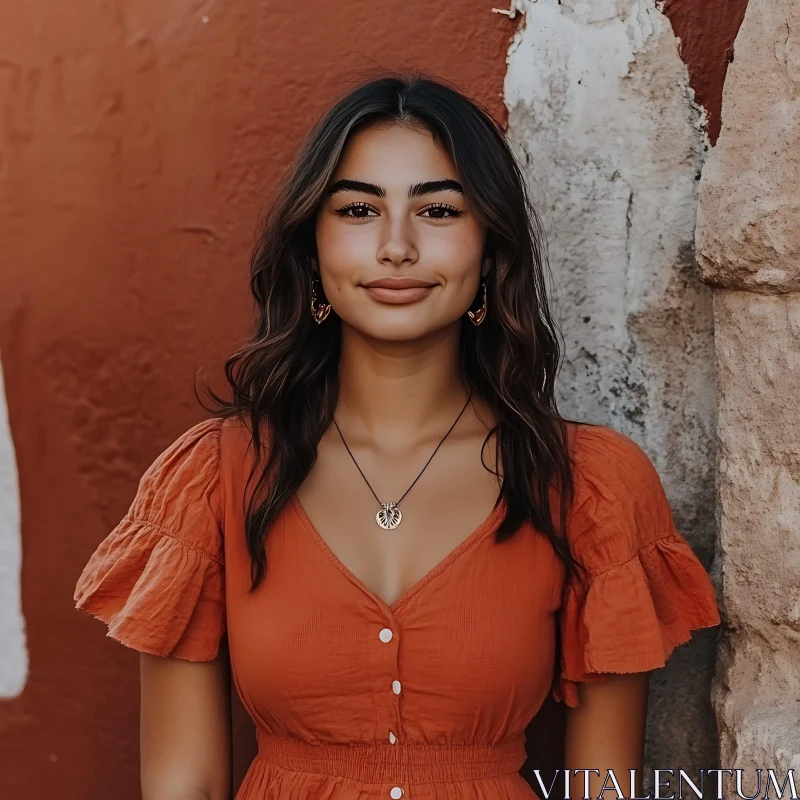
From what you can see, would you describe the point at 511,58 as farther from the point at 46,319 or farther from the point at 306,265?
the point at 46,319

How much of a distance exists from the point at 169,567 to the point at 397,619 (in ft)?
1.23

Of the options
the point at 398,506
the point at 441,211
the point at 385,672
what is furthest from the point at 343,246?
the point at 385,672

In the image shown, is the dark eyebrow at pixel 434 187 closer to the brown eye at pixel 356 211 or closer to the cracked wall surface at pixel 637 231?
the brown eye at pixel 356 211

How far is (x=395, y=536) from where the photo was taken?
1801 millimetres

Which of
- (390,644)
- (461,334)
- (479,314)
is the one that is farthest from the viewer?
(461,334)

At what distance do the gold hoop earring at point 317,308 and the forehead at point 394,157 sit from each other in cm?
22

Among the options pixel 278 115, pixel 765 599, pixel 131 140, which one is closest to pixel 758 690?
pixel 765 599

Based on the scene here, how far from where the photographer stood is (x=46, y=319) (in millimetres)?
2064

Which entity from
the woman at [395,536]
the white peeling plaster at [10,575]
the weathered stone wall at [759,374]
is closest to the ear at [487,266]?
the woman at [395,536]

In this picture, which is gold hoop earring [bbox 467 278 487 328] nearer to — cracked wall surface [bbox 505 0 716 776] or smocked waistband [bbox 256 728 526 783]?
cracked wall surface [bbox 505 0 716 776]

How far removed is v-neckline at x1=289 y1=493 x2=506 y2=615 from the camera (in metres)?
1.72

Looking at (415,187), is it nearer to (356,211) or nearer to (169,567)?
(356,211)

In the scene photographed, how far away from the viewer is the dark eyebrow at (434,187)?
1.75 m

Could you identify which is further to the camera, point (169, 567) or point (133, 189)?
point (133, 189)
